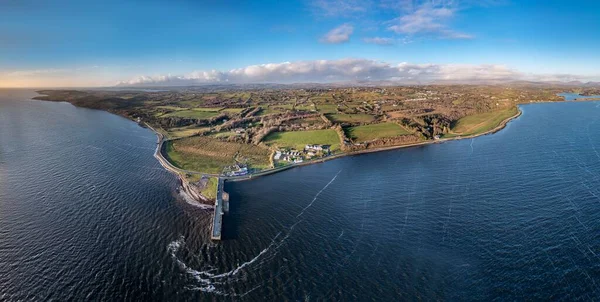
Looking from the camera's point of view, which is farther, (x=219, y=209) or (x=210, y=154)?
(x=210, y=154)

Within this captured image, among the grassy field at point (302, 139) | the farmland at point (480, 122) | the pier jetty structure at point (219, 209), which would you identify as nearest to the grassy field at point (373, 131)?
the grassy field at point (302, 139)

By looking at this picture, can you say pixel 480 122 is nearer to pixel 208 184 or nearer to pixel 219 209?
pixel 208 184

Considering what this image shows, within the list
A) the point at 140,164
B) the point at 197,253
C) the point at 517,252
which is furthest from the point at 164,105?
the point at 517,252

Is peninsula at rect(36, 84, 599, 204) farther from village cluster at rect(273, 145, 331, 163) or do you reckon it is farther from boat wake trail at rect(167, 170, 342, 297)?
boat wake trail at rect(167, 170, 342, 297)

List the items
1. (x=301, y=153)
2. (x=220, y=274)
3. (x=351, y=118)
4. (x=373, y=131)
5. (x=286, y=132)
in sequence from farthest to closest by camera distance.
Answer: (x=351, y=118)
(x=373, y=131)
(x=286, y=132)
(x=301, y=153)
(x=220, y=274)

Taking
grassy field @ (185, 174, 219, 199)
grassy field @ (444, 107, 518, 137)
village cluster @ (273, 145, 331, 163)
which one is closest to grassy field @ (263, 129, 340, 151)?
village cluster @ (273, 145, 331, 163)

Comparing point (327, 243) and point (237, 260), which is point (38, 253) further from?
point (327, 243)

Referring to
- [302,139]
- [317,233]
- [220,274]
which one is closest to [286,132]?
[302,139]

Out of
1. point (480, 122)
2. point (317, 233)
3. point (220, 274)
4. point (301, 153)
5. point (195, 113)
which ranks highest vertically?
point (195, 113)
